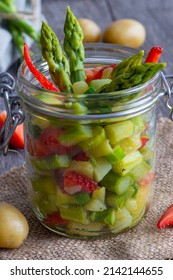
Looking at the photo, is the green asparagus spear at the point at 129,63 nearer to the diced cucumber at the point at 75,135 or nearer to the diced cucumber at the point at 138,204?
the diced cucumber at the point at 75,135

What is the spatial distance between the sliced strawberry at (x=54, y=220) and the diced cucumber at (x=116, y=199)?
114mm

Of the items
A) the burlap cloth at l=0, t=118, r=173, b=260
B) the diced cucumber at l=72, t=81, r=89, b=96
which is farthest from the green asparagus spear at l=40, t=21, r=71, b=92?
the burlap cloth at l=0, t=118, r=173, b=260

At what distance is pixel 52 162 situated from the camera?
4.57 feet

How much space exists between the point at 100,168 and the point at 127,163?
0.06 m

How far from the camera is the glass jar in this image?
1.35 m

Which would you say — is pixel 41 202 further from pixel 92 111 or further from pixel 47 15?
pixel 47 15

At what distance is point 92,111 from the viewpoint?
1341 millimetres

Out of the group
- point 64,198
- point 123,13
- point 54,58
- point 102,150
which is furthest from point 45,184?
point 123,13

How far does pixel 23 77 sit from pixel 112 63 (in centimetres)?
26

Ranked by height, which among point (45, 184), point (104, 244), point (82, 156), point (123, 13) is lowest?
point (123, 13)

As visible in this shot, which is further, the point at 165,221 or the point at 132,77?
the point at 165,221

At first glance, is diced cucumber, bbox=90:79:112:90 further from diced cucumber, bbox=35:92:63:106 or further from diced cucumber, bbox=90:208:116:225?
diced cucumber, bbox=90:208:116:225

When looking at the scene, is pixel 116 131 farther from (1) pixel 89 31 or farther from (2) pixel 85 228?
(1) pixel 89 31

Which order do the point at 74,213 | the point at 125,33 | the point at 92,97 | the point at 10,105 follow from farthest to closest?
the point at 125,33 < the point at 10,105 < the point at 74,213 < the point at 92,97
